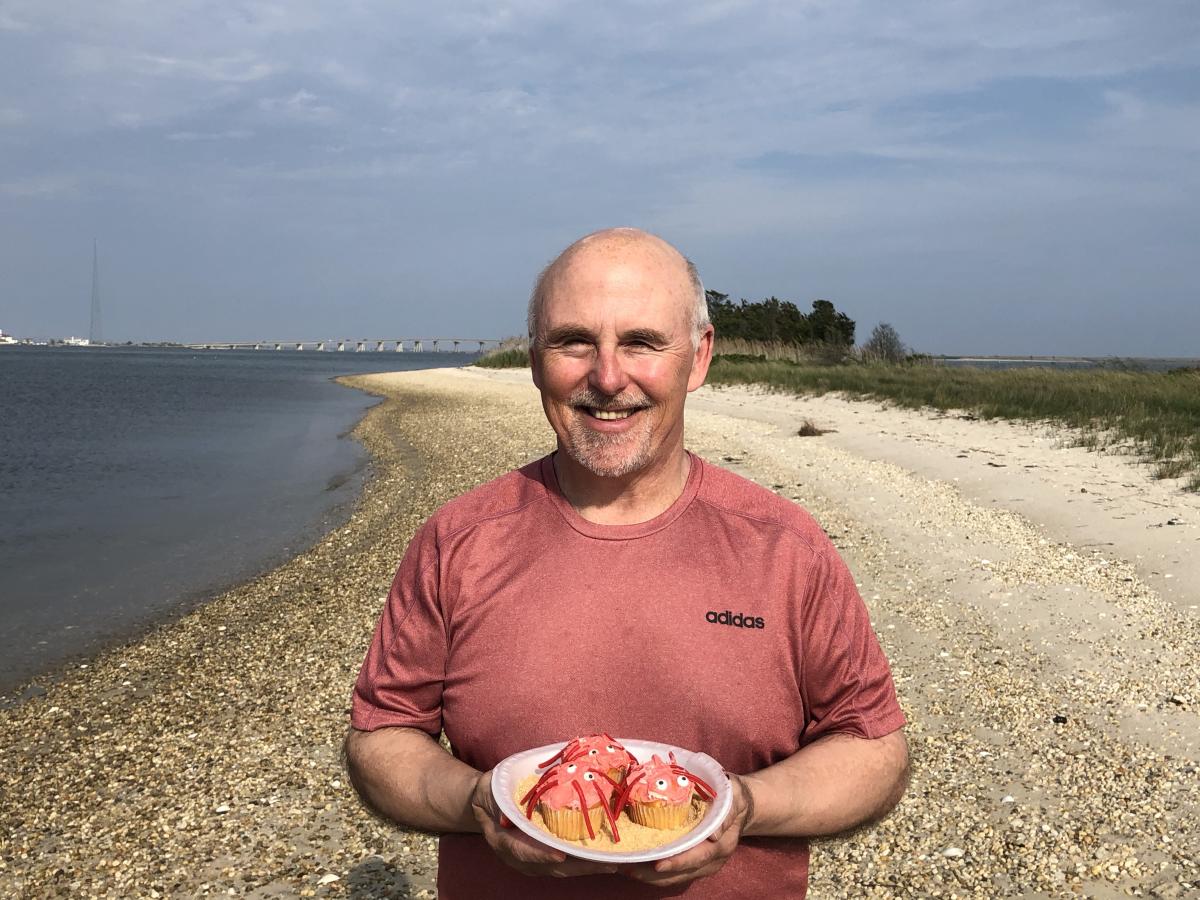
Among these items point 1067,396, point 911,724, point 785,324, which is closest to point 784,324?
point 785,324

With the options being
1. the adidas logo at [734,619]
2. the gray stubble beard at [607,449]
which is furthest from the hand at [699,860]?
the gray stubble beard at [607,449]

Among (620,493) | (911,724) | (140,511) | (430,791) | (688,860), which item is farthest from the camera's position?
(140,511)

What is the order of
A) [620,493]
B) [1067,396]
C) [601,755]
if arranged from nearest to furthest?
[601,755], [620,493], [1067,396]

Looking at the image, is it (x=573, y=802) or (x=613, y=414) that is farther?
(x=613, y=414)

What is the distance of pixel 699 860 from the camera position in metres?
1.97

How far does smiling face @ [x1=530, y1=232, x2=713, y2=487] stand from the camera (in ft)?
7.92

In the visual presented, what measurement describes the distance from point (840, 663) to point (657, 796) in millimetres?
600

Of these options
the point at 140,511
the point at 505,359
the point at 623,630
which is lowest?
the point at 140,511

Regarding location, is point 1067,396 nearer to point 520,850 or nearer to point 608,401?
point 608,401

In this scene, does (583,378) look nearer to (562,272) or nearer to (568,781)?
(562,272)

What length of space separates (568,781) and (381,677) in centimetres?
61

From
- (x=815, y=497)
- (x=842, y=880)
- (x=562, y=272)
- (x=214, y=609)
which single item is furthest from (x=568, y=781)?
(x=815, y=497)

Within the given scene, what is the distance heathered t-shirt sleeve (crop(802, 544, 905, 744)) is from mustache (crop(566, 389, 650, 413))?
555 millimetres

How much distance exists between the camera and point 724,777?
2096 millimetres
